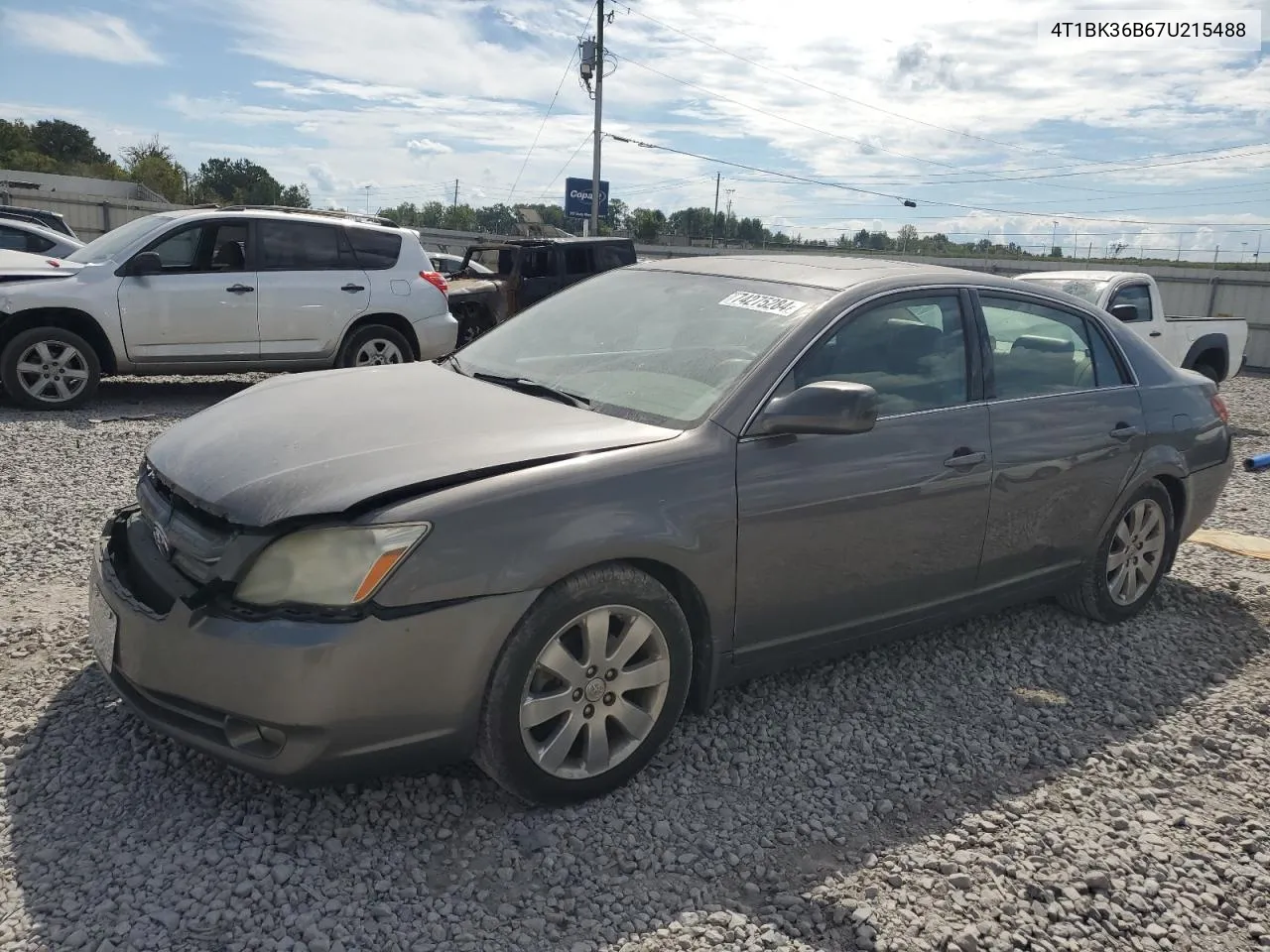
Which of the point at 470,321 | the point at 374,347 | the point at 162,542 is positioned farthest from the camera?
the point at 470,321

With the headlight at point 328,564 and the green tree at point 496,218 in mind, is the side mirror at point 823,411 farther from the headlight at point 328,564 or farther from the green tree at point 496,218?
the green tree at point 496,218

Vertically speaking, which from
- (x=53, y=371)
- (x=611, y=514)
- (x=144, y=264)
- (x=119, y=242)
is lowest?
(x=53, y=371)

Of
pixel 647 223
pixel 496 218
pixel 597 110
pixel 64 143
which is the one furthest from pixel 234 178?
pixel 597 110

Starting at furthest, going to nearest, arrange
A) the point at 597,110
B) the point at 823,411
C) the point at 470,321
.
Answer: the point at 597,110 < the point at 470,321 < the point at 823,411

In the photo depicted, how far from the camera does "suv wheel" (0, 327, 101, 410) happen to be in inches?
340

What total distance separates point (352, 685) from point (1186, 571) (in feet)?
16.4

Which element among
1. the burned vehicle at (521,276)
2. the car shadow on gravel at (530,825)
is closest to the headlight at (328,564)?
the car shadow on gravel at (530,825)

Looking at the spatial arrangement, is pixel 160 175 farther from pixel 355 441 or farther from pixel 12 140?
pixel 355 441

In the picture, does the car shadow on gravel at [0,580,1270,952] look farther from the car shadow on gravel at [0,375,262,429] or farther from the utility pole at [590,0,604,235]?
the utility pole at [590,0,604,235]

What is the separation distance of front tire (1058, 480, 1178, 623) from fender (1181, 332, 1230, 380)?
779 centimetres

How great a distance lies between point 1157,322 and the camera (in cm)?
1127

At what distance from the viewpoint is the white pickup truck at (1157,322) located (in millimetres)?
10836

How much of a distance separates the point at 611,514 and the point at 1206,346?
11171 mm

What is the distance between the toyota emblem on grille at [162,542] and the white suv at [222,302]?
668 cm
